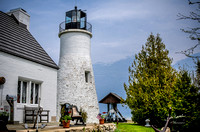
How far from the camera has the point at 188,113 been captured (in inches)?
503

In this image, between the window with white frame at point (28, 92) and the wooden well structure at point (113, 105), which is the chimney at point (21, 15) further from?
the wooden well structure at point (113, 105)

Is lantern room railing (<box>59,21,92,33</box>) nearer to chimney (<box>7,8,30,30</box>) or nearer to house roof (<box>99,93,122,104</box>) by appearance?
chimney (<box>7,8,30,30</box>)

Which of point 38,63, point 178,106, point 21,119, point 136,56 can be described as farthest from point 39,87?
point 136,56

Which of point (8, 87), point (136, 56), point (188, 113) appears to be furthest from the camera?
point (136, 56)

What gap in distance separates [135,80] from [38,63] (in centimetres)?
1130

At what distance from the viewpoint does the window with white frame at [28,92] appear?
12.2 m

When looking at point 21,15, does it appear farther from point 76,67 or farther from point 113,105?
point 113,105

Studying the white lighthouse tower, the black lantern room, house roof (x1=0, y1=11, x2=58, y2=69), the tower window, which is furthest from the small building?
the tower window

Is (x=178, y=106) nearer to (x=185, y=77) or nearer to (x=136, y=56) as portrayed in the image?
(x=185, y=77)

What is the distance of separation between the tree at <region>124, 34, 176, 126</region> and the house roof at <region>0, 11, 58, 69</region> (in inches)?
368

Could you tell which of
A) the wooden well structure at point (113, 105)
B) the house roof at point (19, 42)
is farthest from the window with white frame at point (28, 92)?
the wooden well structure at point (113, 105)

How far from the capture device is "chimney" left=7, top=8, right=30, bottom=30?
15797 millimetres

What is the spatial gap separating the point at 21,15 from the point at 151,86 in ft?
44.1

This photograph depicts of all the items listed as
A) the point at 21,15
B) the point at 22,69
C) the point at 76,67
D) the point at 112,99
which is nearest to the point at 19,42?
the point at 22,69
